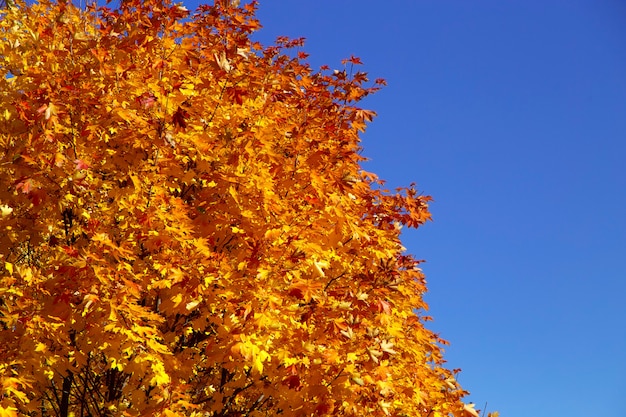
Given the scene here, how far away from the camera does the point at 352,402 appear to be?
245 inches

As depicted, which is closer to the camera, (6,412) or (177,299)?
(6,412)

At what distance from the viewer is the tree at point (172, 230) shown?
5305mm

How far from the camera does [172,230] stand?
5344 mm

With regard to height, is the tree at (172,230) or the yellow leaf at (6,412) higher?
the tree at (172,230)

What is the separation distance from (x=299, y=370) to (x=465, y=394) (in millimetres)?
6416

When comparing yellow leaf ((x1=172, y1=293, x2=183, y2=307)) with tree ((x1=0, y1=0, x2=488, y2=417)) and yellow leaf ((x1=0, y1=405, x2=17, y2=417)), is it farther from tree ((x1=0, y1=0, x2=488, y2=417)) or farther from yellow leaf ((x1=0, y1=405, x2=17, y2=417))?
yellow leaf ((x1=0, y1=405, x2=17, y2=417))

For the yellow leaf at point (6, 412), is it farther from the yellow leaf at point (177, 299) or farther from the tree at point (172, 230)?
the yellow leaf at point (177, 299)

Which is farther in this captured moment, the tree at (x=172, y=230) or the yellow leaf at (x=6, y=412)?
the tree at (x=172, y=230)

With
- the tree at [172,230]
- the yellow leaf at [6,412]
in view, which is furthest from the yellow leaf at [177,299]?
the yellow leaf at [6,412]

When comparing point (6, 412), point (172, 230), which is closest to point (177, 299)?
point (172, 230)

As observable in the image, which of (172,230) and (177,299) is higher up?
(172,230)

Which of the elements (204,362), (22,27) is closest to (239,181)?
(204,362)

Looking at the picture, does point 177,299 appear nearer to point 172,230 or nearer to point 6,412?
point 172,230

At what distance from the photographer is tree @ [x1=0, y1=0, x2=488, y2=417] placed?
5.30 m
